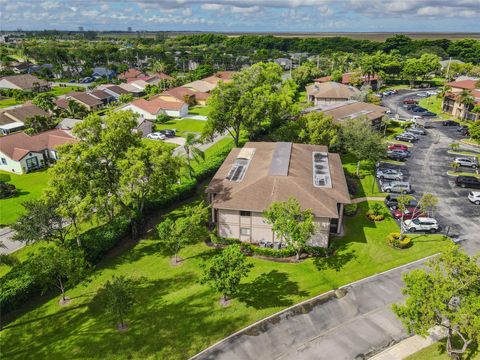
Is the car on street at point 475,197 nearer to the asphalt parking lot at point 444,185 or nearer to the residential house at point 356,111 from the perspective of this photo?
the asphalt parking lot at point 444,185

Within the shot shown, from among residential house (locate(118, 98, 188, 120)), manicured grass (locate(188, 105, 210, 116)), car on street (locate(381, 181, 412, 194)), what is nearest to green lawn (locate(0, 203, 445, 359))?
car on street (locate(381, 181, 412, 194))

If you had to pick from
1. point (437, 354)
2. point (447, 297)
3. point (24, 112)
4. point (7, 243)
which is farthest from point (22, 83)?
point (447, 297)

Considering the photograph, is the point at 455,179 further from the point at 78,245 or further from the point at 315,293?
the point at 78,245

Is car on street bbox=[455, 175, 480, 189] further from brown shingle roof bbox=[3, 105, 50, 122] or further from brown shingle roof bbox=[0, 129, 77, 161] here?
brown shingle roof bbox=[3, 105, 50, 122]

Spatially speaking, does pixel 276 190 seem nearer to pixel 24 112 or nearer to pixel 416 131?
pixel 416 131

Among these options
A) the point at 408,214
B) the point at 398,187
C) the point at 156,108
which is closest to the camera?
the point at 408,214

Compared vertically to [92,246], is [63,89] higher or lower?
higher

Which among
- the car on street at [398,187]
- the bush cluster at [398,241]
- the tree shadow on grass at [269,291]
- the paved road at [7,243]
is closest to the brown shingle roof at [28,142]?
the paved road at [7,243]
